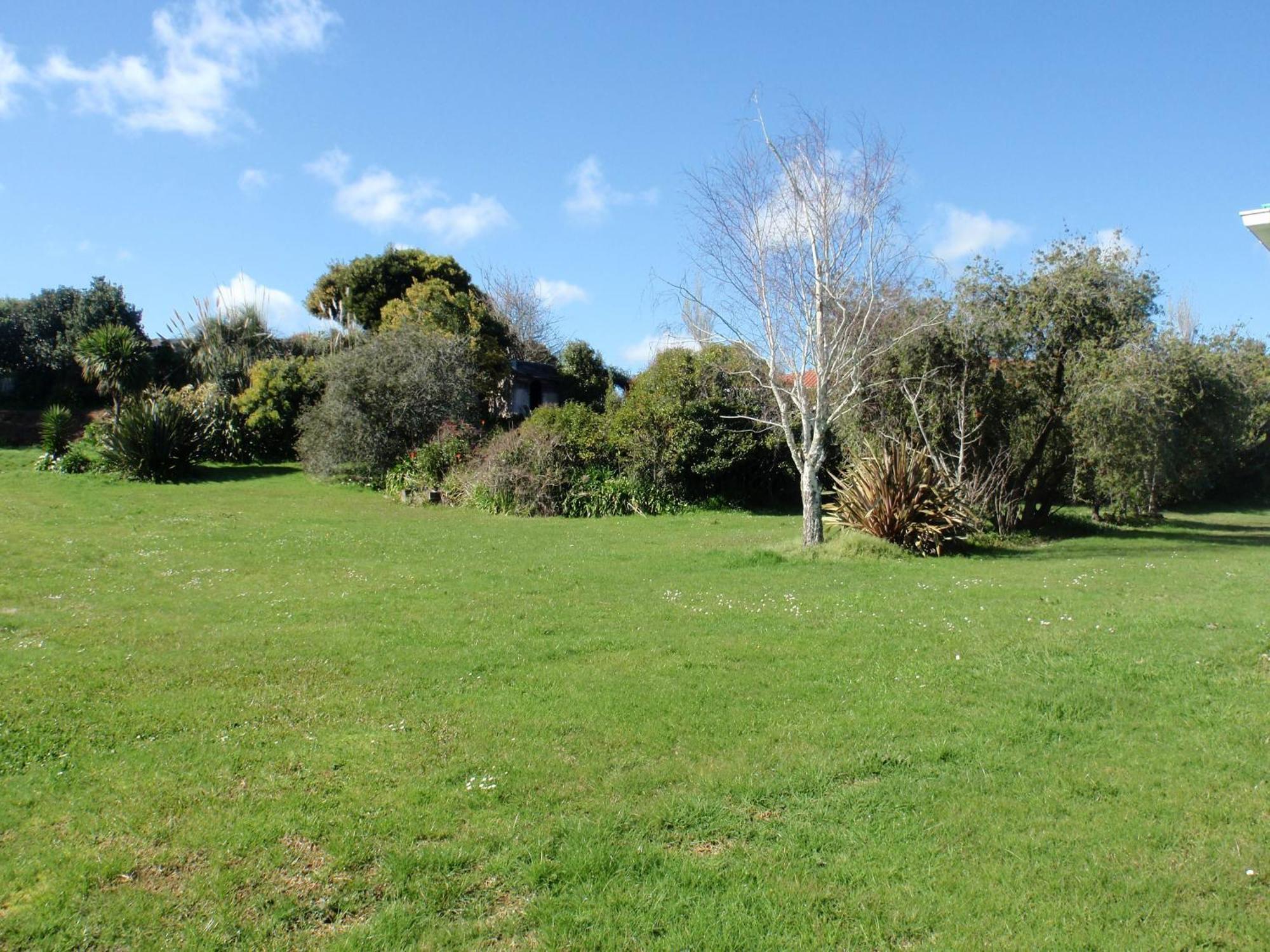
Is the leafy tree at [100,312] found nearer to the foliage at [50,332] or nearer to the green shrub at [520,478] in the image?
the foliage at [50,332]

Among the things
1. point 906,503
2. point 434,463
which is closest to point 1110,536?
point 906,503

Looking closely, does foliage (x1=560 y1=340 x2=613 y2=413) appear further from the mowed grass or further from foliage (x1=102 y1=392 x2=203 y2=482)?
the mowed grass

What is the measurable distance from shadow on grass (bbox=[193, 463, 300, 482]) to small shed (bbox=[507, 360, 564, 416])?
9.30 m

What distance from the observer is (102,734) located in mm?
5691

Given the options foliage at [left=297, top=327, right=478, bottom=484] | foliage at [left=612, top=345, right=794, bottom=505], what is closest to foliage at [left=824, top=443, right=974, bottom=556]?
foliage at [left=612, top=345, right=794, bottom=505]

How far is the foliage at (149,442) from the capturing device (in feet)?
79.2

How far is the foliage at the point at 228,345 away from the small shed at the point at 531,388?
9432mm

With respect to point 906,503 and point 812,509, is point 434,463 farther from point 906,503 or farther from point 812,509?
point 906,503

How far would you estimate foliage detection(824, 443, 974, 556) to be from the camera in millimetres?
15516

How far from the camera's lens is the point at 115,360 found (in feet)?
89.3

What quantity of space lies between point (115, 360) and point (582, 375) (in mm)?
16782

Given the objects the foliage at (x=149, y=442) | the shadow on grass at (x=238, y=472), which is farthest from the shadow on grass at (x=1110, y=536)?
the foliage at (x=149, y=442)

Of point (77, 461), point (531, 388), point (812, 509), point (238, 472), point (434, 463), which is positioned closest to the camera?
point (812, 509)

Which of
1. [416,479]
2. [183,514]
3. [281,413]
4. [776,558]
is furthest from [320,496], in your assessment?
[776,558]
